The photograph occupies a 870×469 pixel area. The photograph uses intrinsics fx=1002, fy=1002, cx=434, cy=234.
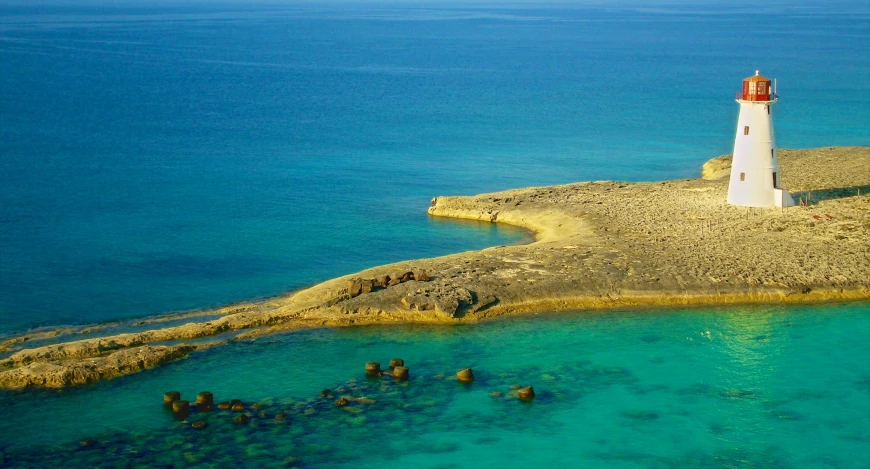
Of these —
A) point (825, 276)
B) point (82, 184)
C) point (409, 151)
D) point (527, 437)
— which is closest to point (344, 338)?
point (527, 437)

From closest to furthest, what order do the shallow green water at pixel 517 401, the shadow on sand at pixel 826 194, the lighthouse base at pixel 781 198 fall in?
the shallow green water at pixel 517 401
the lighthouse base at pixel 781 198
the shadow on sand at pixel 826 194

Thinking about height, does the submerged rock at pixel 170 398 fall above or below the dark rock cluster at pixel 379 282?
below

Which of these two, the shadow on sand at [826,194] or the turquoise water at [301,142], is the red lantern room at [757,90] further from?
the turquoise water at [301,142]

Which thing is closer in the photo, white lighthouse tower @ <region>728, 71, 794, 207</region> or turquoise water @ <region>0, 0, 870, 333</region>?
white lighthouse tower @ <region>728, 71, 794, 207</region>

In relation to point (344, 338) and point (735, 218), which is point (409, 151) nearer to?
point (735, 218)

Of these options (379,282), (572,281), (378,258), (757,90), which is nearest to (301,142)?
(378,258)

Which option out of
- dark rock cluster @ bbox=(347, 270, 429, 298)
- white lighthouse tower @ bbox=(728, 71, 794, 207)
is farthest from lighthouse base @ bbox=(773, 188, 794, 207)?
dark rock cluster @ bbox=(347, 270, 429, 298)

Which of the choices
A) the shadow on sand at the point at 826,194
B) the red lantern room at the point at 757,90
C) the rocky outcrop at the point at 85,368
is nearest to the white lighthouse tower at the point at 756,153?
the red lantern room at the point at 757,90

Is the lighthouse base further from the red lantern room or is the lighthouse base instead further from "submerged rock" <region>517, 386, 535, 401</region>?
"submerged rock" <region>517, 386, 535, 401</region>

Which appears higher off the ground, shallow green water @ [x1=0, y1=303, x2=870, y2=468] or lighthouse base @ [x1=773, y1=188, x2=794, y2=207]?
lighthouse base @ [x1=773, y1=188, x2=794, y2=207]
